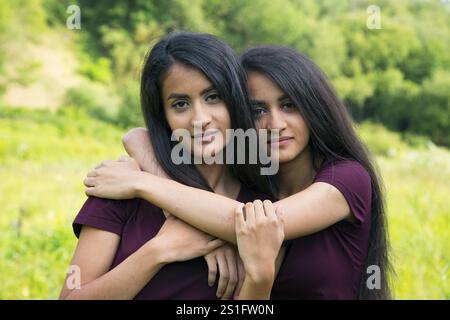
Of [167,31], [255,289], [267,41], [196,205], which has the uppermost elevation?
[167,31]

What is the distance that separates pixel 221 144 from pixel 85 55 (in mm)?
7645

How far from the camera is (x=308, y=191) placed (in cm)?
160

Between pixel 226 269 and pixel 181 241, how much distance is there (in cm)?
13

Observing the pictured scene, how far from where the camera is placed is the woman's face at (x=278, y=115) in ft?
5.60

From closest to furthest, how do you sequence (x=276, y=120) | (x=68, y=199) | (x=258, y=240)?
(x=258, y=240) → (x=276, y=120) → (x=68, y=199)

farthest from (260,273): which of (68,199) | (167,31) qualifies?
(167,31)

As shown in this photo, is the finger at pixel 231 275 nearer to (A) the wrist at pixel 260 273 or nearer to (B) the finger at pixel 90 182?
(A) the wrist at pixel 260 273

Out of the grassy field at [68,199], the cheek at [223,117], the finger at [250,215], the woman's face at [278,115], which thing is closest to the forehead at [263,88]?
the woman's face at [278,115]

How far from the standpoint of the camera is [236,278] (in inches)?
61.3

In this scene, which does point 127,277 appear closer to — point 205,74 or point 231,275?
point 231,275

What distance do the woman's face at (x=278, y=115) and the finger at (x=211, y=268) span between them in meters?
0.37

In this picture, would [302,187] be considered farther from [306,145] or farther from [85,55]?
[85,55]

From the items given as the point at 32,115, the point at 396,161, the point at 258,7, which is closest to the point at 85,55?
the point at 32,115

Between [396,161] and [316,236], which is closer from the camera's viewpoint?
[316,236]
